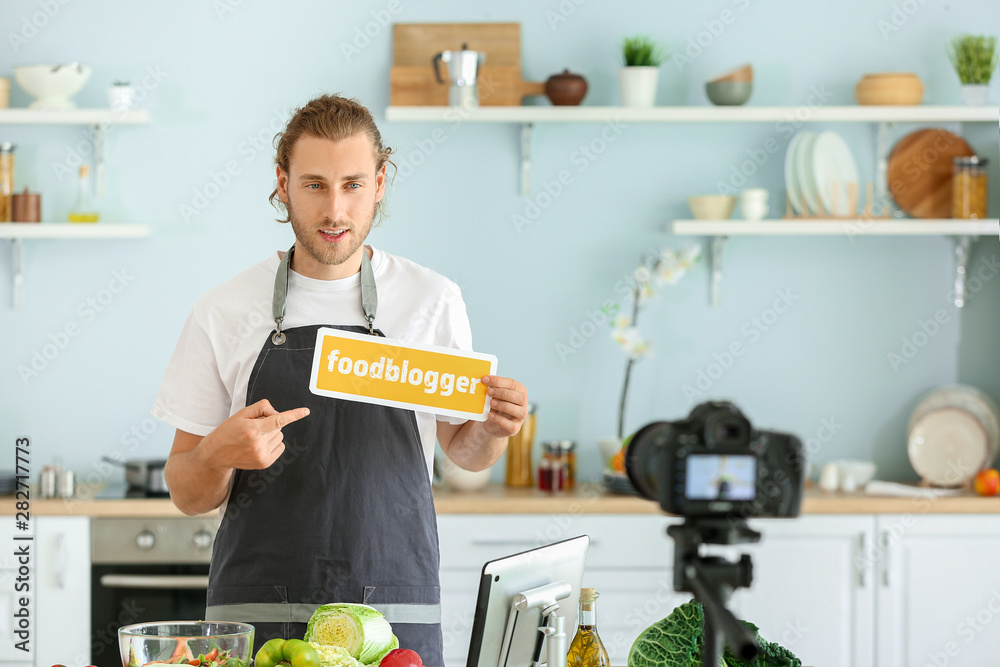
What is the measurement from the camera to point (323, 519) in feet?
5.78

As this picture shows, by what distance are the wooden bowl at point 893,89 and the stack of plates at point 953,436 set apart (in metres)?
1.01

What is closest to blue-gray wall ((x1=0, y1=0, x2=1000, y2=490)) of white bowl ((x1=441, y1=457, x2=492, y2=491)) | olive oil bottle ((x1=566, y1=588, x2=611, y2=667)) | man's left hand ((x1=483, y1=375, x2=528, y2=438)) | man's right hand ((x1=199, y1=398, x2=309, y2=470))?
white bowl ((x1=441, y1=457, x2=492, y2=491))

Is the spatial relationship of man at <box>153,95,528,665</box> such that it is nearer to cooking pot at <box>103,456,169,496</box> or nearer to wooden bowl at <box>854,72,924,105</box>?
cooking pot at <box>103,456,169,496</box>

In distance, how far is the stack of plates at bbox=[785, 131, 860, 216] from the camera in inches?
127

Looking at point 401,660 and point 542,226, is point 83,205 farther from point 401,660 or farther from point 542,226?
point 401,660

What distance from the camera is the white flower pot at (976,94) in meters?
3.19

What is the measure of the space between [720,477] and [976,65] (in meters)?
2.89

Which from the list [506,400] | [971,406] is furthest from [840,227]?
[506,400]

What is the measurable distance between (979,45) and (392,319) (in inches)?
96.6

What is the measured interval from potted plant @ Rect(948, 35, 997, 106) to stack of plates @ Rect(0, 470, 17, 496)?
3432 mm

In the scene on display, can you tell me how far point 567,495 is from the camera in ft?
9.91

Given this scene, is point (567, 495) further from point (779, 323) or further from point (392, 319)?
point (392, 319)

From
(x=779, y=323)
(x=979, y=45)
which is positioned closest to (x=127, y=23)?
(x=779, y=323)

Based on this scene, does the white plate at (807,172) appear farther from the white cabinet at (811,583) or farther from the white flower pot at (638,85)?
the white cabinet at (811,583)
